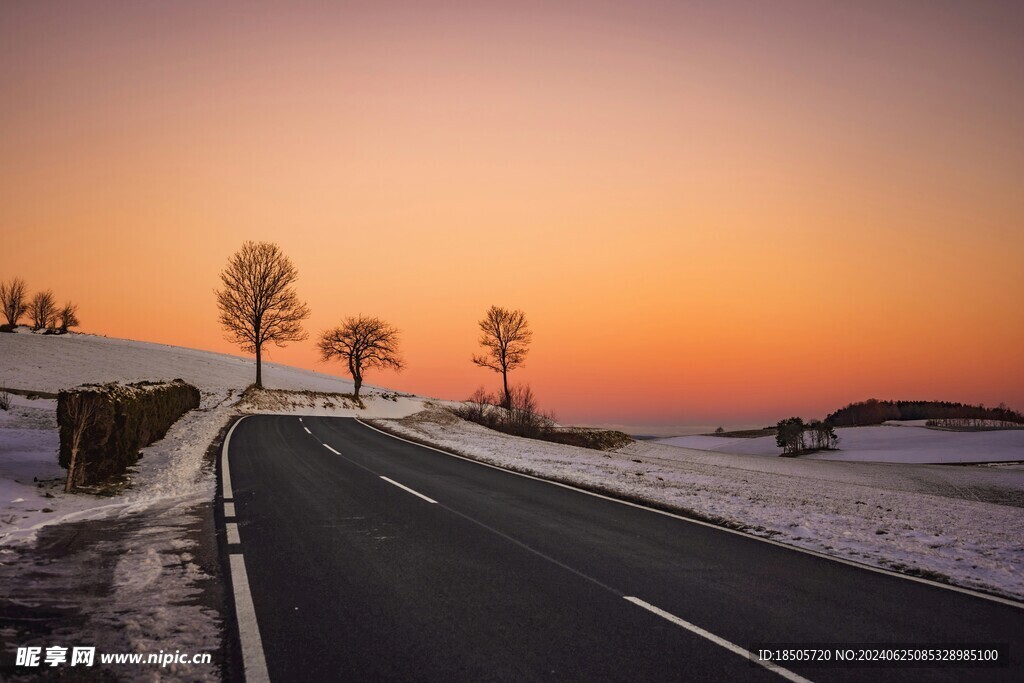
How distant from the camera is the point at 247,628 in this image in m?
5.14

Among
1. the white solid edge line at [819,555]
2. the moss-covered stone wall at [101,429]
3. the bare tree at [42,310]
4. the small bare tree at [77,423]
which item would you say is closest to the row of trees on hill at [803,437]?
the white solid edge line at [819,555]

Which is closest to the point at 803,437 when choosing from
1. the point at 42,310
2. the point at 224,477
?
the point at 224,477

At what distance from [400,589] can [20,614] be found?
339 centimetres

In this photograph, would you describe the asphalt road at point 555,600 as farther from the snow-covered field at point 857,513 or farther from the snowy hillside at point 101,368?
the snowy hillside at point 101,368

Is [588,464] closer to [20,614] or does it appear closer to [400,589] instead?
[400,589]

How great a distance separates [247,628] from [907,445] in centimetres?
4859

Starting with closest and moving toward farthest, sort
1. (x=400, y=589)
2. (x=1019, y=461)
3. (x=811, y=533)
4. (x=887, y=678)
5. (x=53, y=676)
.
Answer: (x=53, y=676), (x=887, y=678), (x=400, y=589), (x=811, y=533), (x=1019, y=461)

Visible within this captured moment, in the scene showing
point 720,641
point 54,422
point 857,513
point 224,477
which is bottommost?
point 857,513

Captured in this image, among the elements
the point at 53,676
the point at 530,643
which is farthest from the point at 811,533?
the point at 53,676

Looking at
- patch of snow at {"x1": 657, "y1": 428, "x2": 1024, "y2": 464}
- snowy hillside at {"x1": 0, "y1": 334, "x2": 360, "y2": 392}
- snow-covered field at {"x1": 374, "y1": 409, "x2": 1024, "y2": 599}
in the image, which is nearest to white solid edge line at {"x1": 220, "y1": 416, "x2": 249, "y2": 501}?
snow-covered field at {"x1": 374, "y1": 409, "x2": 1024, "y2": 599}

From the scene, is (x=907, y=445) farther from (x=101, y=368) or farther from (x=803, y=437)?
(x=101, y=368)

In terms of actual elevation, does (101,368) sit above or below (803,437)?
above

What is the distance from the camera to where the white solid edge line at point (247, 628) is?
4348 millimetres

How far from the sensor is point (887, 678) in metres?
4.52
